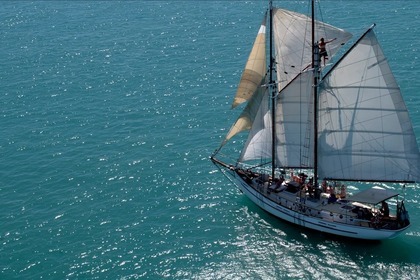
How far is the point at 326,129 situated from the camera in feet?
218

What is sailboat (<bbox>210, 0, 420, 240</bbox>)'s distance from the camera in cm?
6247

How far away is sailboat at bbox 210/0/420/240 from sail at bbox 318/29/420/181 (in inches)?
3.7

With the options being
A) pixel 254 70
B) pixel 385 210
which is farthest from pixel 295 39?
pixel 385 210

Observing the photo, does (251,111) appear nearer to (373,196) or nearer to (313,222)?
(313,222)

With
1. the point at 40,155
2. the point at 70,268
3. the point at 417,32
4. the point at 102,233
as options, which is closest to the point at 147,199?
the point at 102,233

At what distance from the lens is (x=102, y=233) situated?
227 ft

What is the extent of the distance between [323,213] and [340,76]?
543 inches

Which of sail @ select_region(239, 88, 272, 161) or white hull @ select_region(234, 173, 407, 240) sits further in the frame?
sail @ select_region(239, 88, 272, 161)

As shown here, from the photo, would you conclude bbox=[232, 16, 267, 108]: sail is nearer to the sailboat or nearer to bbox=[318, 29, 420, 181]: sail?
the sailboat

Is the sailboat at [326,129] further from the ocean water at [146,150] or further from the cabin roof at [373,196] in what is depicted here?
the ocean water at [146,150]

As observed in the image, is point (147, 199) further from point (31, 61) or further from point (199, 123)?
point (31, 61)

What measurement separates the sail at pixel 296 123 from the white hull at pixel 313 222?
4.50 meters

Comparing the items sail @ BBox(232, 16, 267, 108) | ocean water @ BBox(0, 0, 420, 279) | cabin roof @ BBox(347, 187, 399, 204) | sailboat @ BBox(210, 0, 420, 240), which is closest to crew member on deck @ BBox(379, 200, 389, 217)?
sailboat @ BBox(210, 0, 420, 240)

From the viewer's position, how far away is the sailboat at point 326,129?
2459 inches
